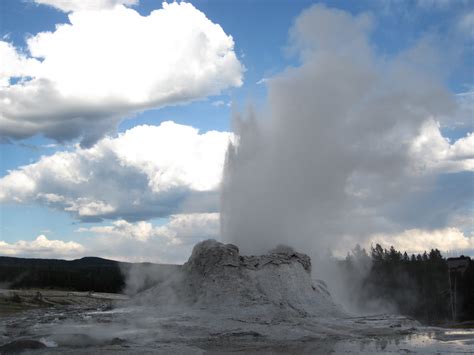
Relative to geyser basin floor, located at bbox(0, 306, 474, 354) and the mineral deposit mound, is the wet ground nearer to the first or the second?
geyser basin floor, located at bbox(0, 306, 474, 354)

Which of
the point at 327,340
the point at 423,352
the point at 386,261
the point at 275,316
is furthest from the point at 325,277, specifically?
the point at 386,261

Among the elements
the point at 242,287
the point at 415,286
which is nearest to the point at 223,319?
the point at 242,287

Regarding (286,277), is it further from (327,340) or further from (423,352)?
(423,352)

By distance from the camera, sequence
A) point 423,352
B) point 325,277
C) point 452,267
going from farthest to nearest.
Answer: point 452,267
point 325,277
point 423,352

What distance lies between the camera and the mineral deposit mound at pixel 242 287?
26.4 m

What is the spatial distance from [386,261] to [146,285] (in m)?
33.9

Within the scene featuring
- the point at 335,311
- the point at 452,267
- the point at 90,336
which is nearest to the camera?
the point at 90,336

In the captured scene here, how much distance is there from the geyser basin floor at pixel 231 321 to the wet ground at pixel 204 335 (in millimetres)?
36

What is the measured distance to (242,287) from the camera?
27469mm

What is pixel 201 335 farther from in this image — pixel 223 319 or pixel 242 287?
pixel 242 287

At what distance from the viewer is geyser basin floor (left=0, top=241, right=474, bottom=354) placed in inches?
796

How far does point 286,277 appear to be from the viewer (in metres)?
29.1

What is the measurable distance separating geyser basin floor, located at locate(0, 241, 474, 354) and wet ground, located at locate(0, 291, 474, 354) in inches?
1.4

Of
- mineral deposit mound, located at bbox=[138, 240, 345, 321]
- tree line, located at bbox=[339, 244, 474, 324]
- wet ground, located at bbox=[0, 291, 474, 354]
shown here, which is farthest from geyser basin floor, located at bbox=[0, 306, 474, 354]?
tree line, located at bbox=[339, 244, 474, 324]
